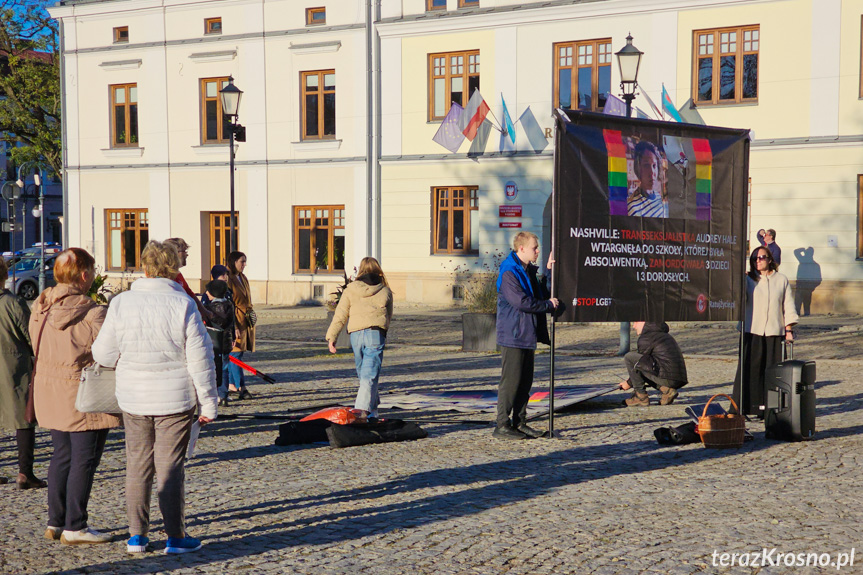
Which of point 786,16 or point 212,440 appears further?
point 786,16

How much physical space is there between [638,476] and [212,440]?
3905 mm

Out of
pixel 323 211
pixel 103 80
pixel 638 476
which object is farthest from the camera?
pixel 103 80

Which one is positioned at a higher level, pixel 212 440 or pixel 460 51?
pixel 460 51

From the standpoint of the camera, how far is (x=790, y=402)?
29.0ft

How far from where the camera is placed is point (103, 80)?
32250mm

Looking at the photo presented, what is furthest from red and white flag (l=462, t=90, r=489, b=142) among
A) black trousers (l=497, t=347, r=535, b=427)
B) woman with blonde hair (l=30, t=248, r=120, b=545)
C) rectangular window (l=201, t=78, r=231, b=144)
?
woman with blonde hair (l=30, t=248, r=120, b=545)

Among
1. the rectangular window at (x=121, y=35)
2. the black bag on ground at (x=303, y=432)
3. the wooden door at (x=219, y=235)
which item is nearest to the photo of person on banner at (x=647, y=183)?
the black bag on ground at (x=303, y=432)

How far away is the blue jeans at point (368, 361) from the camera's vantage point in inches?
375

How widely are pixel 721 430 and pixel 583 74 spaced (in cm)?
1856

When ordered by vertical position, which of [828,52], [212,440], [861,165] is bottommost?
[212,440]

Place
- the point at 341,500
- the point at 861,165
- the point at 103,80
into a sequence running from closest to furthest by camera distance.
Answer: the point at 341,500
the point at 861,165
the point at 103,80

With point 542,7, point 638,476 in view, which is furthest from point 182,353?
point 542,7

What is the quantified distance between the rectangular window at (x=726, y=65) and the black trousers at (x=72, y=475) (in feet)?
69.0

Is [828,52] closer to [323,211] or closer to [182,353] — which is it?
[323,211]
